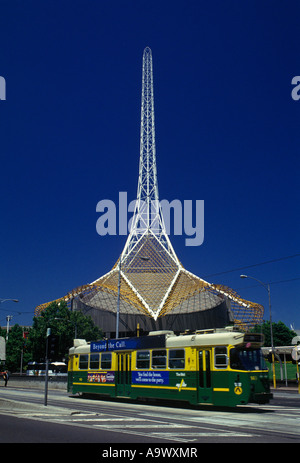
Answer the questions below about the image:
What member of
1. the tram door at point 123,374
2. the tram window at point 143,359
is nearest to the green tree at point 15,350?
the tram door at point 123,374

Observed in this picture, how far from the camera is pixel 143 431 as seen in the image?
13.9 m

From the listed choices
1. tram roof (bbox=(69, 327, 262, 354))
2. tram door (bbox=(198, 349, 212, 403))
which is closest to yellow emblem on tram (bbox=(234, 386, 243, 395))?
tram door (bbox=(198, 349, 212, 403))

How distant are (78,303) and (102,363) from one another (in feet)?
235

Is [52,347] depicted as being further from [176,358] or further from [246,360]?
[246,360]

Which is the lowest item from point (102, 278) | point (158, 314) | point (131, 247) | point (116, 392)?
point (116, 392)

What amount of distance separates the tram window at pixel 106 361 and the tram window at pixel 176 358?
5833 millimetres

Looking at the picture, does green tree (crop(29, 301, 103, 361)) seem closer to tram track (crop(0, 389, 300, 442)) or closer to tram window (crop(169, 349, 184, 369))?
tram window (crop(169, 349, 184, 369))

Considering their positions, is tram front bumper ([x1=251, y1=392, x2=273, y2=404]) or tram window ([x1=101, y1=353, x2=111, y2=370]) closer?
tram front bumper ([x1=251, y1=392, x2=273, y2=404])

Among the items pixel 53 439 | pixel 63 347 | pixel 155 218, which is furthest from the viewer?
pixel 155 218

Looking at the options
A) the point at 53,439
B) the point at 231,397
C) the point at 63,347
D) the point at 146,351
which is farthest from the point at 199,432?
the point at 63,347

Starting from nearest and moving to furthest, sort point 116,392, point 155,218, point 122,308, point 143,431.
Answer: point 143,431, point 116,392, point 122,308, point 155,218

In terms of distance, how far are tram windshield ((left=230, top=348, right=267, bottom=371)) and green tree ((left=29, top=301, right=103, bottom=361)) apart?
164ft

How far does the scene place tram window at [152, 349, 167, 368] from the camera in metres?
24.8

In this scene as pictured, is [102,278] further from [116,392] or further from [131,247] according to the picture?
[116,392]
